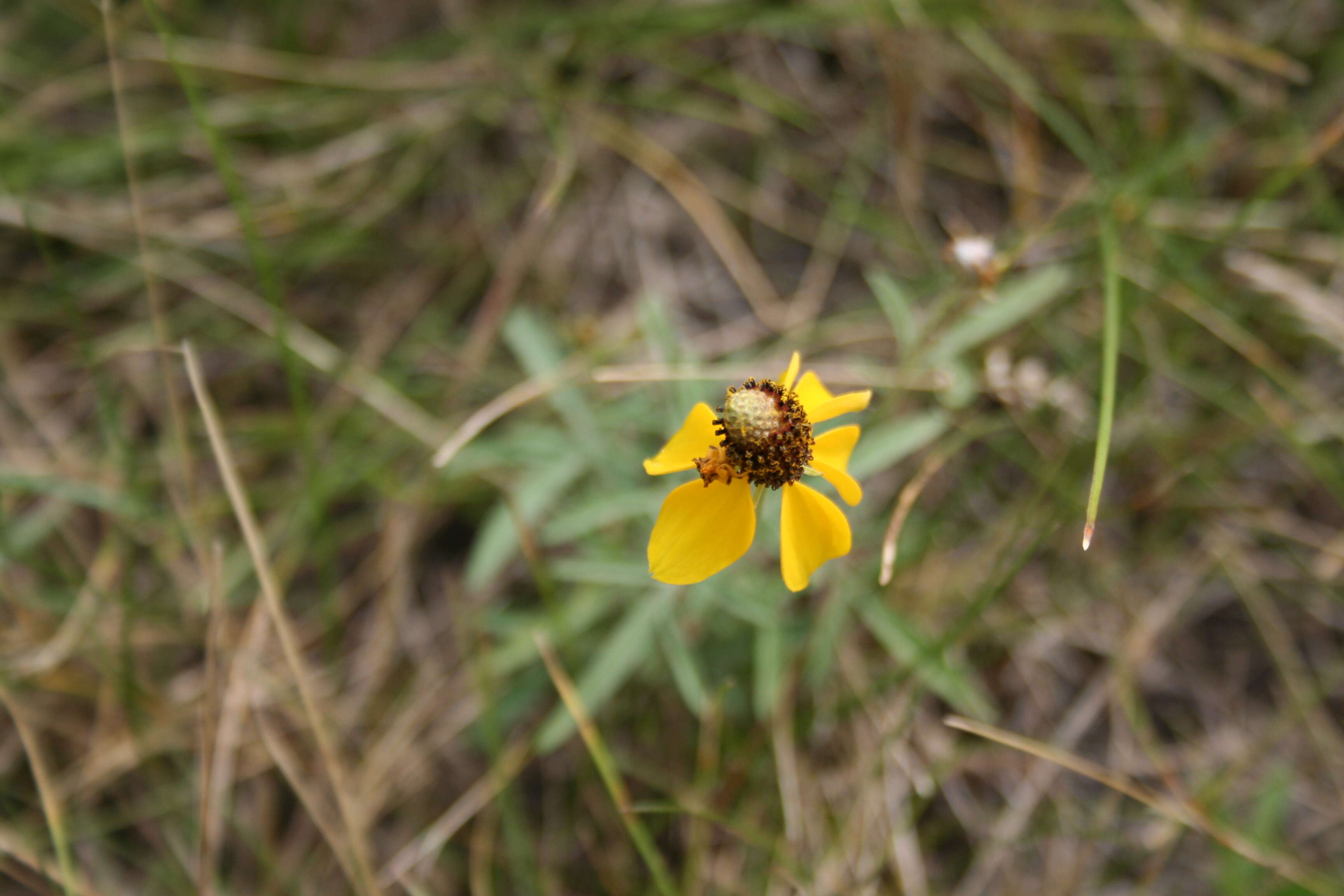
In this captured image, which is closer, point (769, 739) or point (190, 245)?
point (769, 739)

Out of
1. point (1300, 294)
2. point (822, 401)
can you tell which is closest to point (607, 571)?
point (822, 401)

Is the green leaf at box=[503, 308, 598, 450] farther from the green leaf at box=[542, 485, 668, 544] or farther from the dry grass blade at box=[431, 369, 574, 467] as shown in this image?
the green leaf at box=[542, 485, 668, 544]

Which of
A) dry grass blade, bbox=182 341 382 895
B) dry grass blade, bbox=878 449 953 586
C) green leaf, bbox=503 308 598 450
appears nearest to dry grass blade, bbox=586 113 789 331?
green leaf, bbox=503 308 598 450

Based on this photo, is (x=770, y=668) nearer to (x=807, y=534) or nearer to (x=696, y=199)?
(x=807, y=534)

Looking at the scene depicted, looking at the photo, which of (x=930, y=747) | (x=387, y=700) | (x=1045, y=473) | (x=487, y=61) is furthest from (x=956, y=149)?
(x=387, y=700)

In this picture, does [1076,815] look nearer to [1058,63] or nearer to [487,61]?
[1058,63]

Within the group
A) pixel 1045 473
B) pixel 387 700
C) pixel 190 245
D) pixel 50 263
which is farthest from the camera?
pixel 190 245
